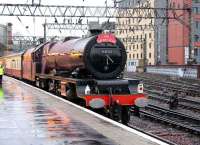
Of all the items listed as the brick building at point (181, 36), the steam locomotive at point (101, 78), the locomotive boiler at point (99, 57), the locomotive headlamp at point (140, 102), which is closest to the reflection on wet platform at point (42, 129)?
the steam locomotive at point (101, 78)

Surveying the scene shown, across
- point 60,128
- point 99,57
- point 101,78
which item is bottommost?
point 60,128

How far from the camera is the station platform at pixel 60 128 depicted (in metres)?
10.2

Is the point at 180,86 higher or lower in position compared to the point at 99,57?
lower

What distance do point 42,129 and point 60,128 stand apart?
447 millimetres

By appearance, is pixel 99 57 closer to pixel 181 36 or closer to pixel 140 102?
pixel 140 102

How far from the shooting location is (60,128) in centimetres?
1193


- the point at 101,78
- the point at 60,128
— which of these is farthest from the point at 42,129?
the point at 101,78

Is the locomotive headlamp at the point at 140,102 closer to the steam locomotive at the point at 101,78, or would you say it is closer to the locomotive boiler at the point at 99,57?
the steam locomotive at the point at 101,78

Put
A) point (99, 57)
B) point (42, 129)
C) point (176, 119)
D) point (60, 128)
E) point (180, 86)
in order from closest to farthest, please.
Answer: point (42, 129) → point (60, 128) → point (99, 57) → point (176, 119) → point (180, 86)

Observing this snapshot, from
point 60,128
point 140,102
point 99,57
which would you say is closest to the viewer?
point 60,128

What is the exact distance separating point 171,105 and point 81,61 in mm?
6401

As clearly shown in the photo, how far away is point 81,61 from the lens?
18656 millimetres

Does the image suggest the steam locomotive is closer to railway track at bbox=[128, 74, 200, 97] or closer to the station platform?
the station platform

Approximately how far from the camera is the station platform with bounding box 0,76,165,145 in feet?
33.4
